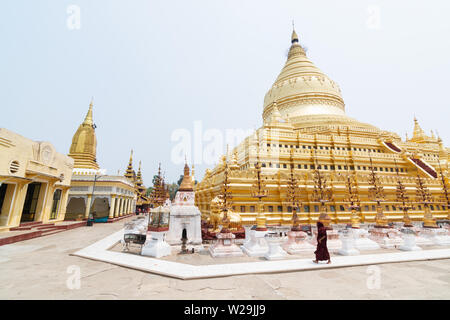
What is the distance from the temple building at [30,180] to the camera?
603 inches

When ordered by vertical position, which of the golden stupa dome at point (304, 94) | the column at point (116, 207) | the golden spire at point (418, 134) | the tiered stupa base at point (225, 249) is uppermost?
the golden stupa dome at point (304, 94)

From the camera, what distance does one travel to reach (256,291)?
602 cm

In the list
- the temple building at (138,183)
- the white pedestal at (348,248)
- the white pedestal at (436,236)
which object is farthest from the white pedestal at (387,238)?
the temple building at (138,183)

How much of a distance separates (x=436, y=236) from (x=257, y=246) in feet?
41.2

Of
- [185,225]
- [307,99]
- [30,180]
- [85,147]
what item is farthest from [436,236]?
[85,147]

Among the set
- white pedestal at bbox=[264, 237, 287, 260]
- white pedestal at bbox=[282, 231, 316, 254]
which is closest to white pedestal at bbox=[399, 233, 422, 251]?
white pedestal at bbox=[282, 231, 316, 254]

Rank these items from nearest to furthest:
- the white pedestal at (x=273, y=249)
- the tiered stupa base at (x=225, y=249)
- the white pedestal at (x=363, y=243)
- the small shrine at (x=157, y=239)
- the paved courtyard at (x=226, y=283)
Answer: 1. the paved courtyard at (x=226, y=283)
2. the white pedestal at (x=273, y=249)
3. the tiered stupa base at (x=225, y=249)
4. the small shrine at (x=157, y=239)
5. the white pedestal at (x=363, y=243)

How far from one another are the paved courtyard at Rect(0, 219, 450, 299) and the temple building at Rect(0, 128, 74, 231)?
33.7ft

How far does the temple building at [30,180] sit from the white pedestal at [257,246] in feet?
58.1

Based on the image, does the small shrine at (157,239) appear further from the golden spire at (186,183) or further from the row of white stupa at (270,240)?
the golden spire at (186,183)

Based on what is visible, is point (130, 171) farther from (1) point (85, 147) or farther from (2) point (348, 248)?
(2) point (348, 248)

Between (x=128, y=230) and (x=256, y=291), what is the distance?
13534mm
